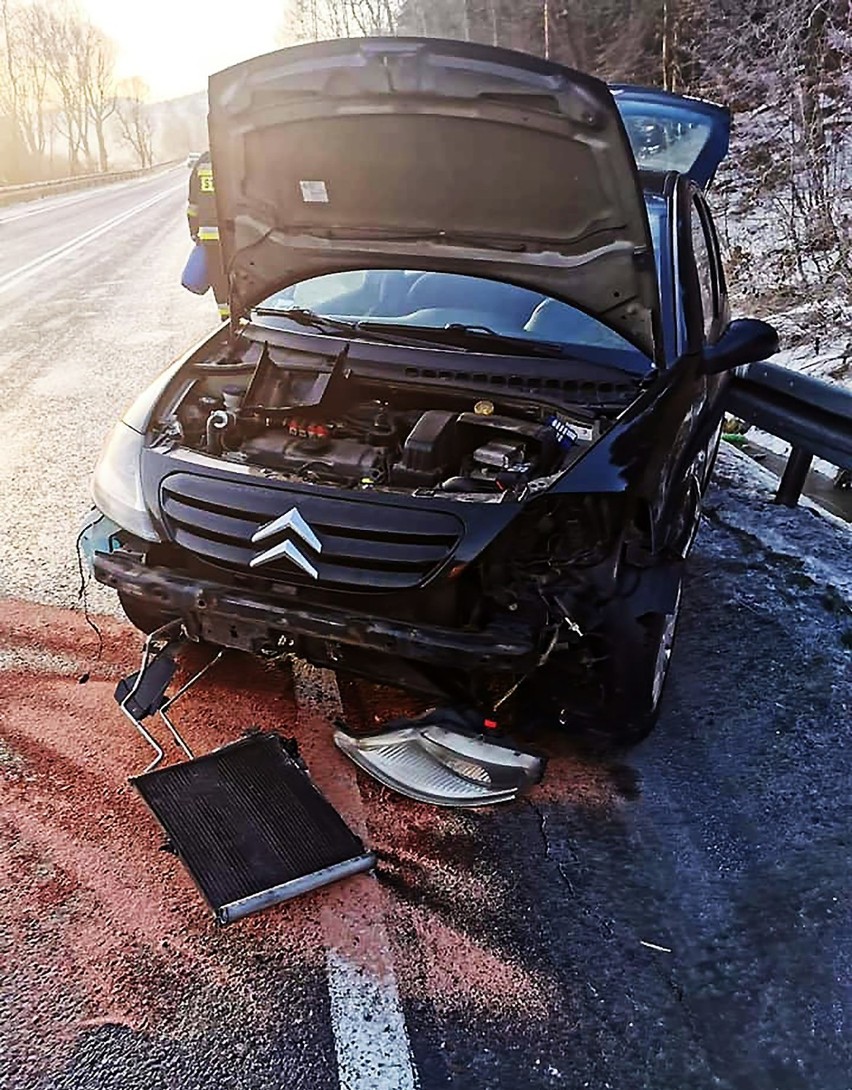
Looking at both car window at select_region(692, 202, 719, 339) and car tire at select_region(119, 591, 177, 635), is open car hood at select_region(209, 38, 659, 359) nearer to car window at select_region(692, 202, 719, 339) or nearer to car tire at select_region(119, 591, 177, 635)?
car window at select_region(692, 202, 719, 339)

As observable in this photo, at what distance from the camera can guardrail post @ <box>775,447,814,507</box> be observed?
499cm

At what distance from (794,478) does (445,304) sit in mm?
2331

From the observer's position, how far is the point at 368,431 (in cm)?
341

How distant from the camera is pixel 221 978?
2.36 m

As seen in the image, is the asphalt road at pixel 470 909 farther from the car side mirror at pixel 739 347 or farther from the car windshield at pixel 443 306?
the car windshield at pixel 443 306

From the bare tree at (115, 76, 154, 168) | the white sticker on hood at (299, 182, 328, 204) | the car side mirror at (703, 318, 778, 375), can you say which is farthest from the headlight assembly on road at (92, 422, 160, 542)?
the bare tree at (115, 76, 154, 168)

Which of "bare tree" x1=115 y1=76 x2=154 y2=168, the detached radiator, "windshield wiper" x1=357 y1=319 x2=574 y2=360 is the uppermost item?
"windshield wiper" x1=357 y1=319 x2=574 y2=360

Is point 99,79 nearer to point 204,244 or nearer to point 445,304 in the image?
point 204,244

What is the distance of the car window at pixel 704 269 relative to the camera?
3992mm

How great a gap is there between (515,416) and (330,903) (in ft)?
5.70

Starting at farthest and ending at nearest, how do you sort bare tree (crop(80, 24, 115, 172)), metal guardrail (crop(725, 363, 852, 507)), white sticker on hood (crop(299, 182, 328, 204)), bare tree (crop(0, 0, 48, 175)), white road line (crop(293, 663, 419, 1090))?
bare tree (crop(80, 24, 115, 172))
bare tree (crop(0, 0, 48, 175))
metal guardrail (crop(725, 363, 852, 507))
white sticker on hood (crop(299, 182, 328, 204))
white road line (crop(293, 663, 419, 1090))

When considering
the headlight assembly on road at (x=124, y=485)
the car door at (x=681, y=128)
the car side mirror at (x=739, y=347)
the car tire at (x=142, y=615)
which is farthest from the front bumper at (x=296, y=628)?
the car door at (x=681, y=128)

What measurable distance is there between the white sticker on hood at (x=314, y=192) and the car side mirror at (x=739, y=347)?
63.3 inches

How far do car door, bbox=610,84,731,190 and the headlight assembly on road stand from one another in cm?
344
